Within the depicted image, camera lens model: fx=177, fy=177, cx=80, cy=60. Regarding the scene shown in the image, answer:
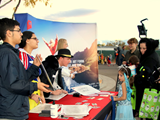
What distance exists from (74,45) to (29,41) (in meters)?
2.53

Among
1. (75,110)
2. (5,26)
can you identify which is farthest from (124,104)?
(5,26)

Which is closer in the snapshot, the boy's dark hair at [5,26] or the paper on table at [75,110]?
the boy's dark hair at [5,26]

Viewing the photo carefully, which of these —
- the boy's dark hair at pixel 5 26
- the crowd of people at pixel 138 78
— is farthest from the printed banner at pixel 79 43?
the boy's dark hair at pixel 5 26

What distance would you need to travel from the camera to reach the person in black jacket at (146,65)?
329 centimetres

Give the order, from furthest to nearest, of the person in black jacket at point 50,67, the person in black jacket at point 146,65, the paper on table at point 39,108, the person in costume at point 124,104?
the person in black jacket at point 146,65 → the person in costume at point 124,104 → the person in black jacket at point 50,67 → the paper on table at point 39,108

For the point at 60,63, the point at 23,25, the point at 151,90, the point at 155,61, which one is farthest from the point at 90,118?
the point at 23,25

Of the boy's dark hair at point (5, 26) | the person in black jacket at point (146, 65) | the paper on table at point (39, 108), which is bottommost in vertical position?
the paper on table at point (39, 108)

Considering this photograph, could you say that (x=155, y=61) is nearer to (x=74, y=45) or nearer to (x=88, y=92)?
(x=88, y=92)

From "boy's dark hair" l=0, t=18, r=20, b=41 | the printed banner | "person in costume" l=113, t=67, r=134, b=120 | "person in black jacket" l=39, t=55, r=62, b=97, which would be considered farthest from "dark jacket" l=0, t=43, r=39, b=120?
the printed banner

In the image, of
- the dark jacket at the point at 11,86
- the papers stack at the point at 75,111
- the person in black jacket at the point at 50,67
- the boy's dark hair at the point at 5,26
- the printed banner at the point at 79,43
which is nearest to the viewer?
the dark jacket at the point at 11,86

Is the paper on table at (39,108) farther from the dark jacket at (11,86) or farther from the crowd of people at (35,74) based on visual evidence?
the dark jacket at (11,86)

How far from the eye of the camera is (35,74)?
5.88 ft

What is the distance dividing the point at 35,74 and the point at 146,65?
233 centimetres

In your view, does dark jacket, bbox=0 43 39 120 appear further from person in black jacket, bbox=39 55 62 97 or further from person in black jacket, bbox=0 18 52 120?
person in black jacket, bbox=39 55 62 97
